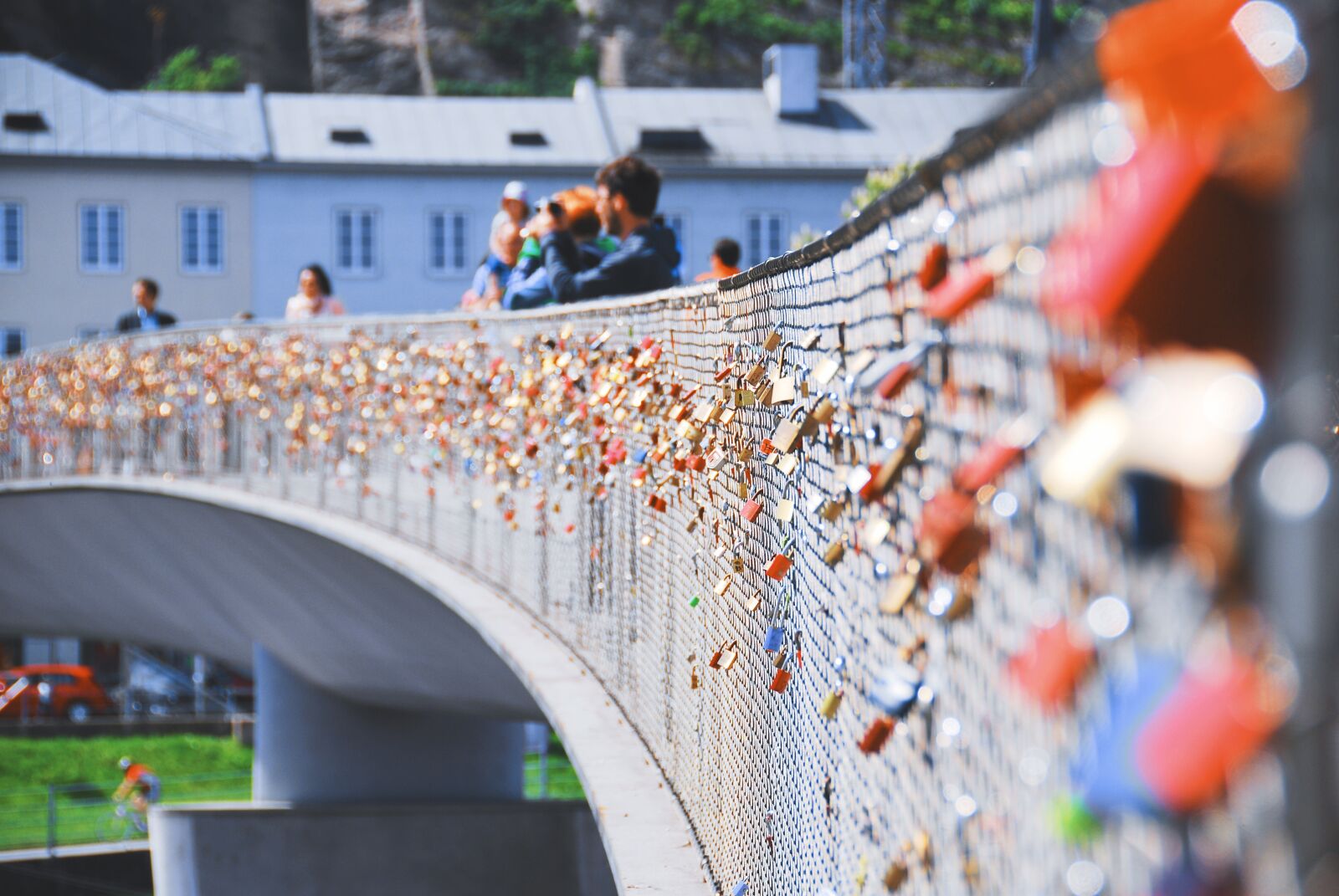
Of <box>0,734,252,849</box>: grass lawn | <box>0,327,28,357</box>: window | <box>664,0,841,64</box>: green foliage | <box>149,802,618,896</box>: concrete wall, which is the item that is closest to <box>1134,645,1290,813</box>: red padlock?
<box>149,802,618,896</box>: concrete wall

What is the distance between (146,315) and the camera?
1820 cm

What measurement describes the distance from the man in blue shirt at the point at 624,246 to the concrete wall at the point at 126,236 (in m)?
40.5

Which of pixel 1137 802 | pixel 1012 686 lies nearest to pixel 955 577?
pixel 1012 686

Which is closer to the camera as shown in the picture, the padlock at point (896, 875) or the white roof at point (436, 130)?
the padlock at point (896, 875)

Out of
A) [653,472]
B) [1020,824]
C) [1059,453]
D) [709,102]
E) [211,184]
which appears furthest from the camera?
[709,102]

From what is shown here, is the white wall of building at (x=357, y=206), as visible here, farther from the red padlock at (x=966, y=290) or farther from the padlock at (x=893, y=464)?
the red padlock at (x=966, y=290)

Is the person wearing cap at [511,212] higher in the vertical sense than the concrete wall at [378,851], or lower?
higher

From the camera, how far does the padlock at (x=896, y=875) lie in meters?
2.08

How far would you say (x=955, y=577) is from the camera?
1809 millimetres

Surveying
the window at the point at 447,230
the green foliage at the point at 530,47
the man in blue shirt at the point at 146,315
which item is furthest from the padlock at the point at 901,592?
the green foliage at the point at 530,47

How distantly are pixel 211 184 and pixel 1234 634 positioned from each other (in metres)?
47.6

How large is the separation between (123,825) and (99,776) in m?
5.47

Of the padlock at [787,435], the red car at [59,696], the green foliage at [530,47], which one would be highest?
the green foliage at [530,47]

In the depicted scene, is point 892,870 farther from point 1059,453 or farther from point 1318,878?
point 1318,878
